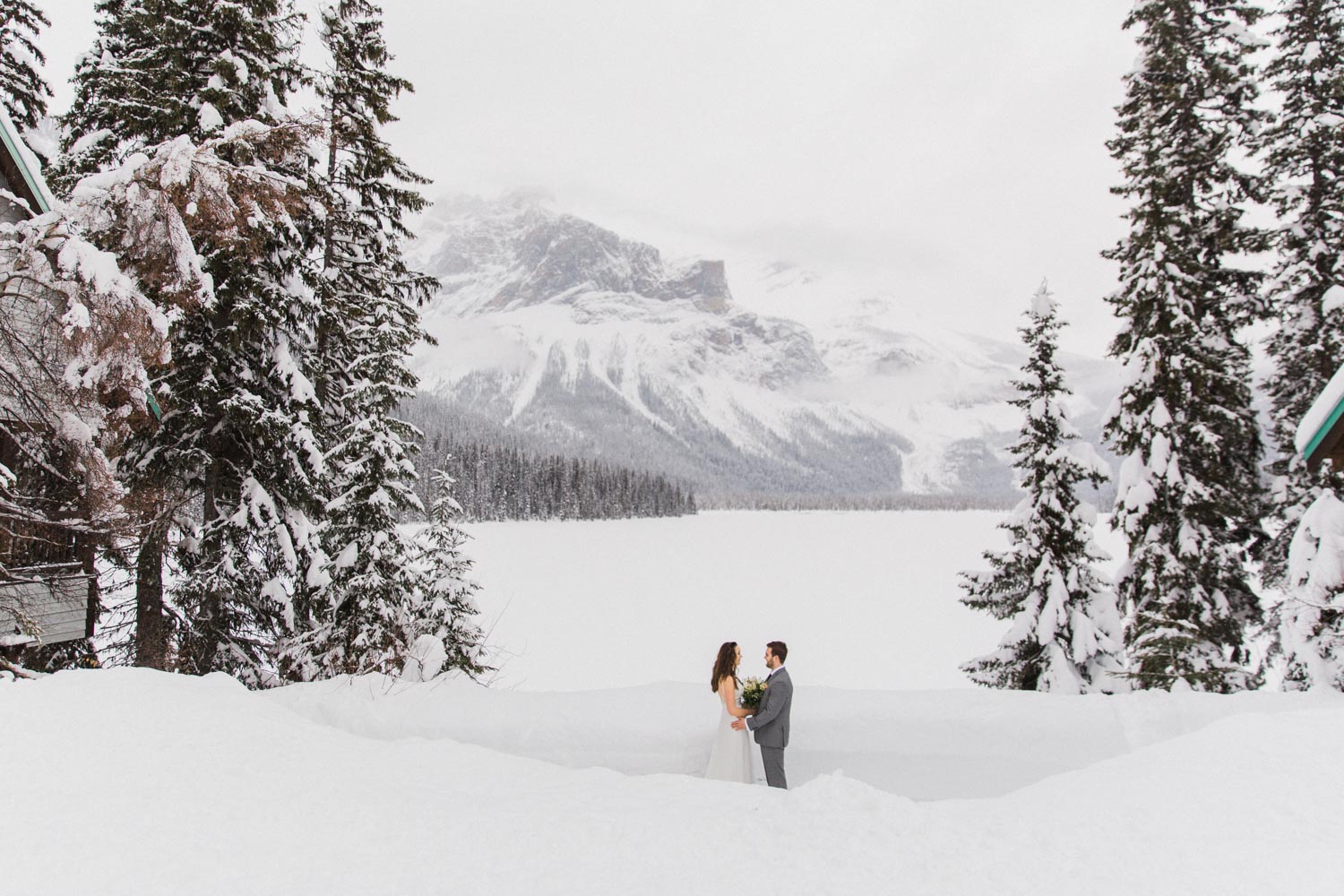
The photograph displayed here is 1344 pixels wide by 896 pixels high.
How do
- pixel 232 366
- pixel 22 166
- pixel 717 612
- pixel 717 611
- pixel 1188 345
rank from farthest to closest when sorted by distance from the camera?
1. pixel 717 611
2. pixel 717 612
3. pixel 1188 345
4. pixel 232 366
5. pixel 22 166

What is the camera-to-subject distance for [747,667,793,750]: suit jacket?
6.87 m

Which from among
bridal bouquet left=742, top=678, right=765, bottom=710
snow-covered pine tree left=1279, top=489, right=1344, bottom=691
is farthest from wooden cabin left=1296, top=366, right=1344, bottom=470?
bridal bouquet left=742, top=678, right=765, bottom=710

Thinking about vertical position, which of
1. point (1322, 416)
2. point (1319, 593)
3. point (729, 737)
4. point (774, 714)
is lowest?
point (729, 737)

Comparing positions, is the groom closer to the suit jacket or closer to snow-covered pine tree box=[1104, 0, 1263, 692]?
the suit jacket

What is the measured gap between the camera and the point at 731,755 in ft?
23.3

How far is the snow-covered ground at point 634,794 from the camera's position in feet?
12.5

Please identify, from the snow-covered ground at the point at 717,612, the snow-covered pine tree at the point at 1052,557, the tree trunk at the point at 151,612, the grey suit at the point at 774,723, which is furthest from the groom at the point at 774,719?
the tree trunk at the point at 151,612

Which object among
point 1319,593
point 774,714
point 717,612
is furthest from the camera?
point 717,612

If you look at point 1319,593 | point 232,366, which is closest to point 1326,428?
point 1319,593

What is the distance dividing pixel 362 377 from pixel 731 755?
936 centimetres

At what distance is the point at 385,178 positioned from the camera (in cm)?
1249

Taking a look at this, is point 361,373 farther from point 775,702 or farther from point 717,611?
point 717,611

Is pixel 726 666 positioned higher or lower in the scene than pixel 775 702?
higher

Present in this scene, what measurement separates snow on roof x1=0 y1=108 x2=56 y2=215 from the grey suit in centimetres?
1019
